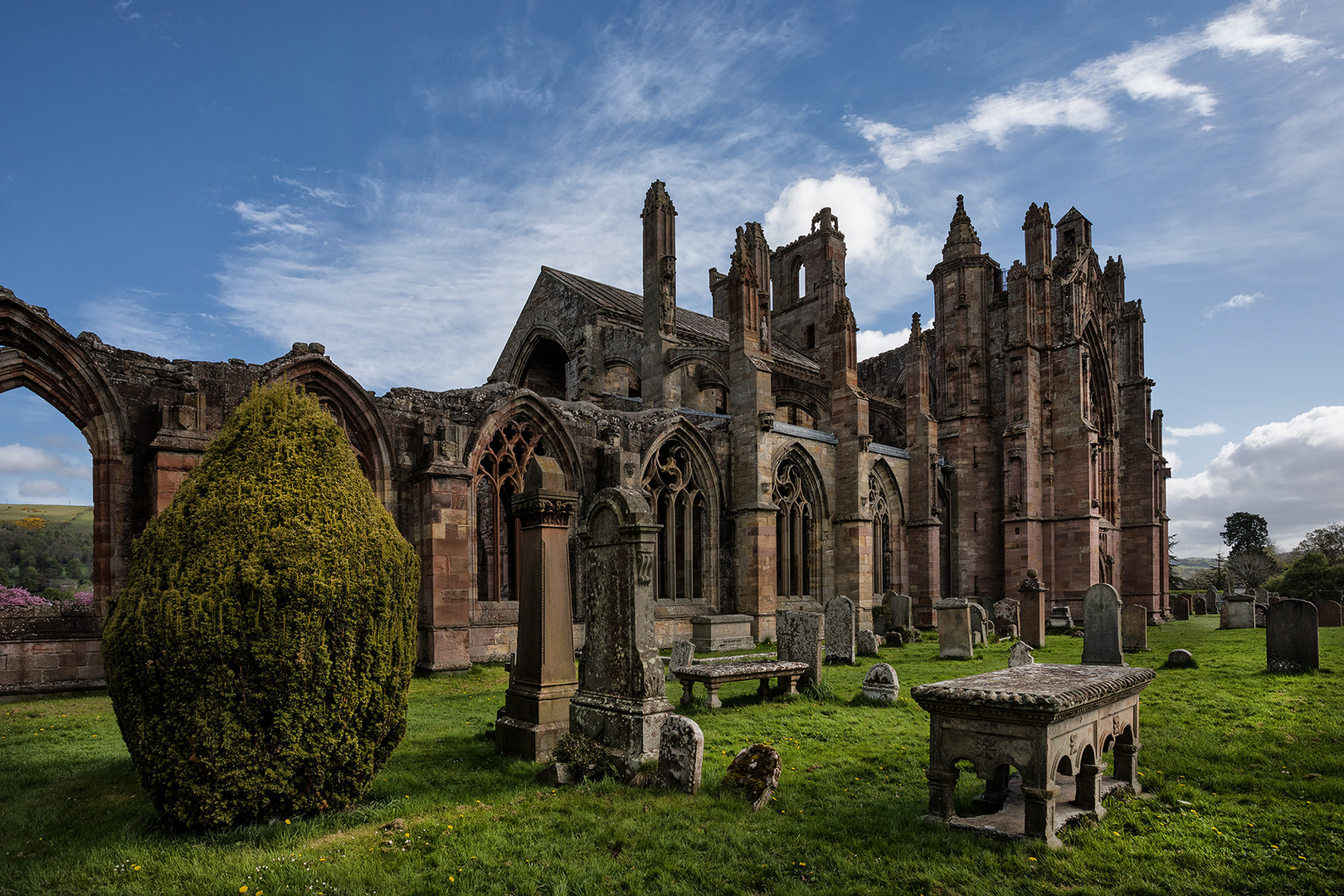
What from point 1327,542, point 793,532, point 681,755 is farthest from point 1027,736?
point 1327,542

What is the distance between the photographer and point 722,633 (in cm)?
1611

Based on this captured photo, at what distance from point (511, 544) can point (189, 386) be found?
6.72 metres

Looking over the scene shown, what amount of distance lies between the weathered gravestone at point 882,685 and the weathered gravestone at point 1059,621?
48.9 ft

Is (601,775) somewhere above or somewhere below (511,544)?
below

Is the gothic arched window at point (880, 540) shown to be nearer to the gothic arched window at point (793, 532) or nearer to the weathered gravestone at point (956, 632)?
the gothic arched window at point (793, 532)

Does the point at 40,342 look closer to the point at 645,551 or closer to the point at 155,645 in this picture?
the point at 155,645

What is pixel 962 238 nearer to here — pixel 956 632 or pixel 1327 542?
pixel 956 632

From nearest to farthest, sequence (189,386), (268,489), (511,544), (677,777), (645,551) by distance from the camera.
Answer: (268,489), (677,777), (645,551), (189,386), (511,544)

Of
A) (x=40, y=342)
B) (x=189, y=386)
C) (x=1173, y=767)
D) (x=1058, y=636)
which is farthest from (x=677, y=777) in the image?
(x=1058, y=636)

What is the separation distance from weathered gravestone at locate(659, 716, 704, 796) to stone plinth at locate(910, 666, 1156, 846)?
1709 millimetres

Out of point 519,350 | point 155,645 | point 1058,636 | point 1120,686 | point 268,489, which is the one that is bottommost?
point 1058,636

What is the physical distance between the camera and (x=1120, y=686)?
17.3 feet

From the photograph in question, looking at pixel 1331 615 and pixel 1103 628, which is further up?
pixel 1103 628

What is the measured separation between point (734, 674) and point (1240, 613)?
1961 cm
